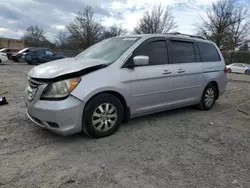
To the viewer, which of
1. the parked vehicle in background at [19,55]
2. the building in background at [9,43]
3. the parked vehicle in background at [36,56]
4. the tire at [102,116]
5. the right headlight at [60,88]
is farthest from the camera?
the building in background at [9,43]

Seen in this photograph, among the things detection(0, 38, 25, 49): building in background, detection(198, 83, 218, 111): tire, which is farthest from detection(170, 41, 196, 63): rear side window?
detection(0, 38, 25, 49): building in background

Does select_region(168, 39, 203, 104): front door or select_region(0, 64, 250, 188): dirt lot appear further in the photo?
select_region(168, 39, 203, 104): front door

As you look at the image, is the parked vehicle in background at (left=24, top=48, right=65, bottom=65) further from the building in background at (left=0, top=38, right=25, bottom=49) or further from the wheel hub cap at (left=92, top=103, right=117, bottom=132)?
the building in background at (left=0, top=38, right=25, bottom=49)

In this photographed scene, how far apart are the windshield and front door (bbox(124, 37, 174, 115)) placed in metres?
0.23

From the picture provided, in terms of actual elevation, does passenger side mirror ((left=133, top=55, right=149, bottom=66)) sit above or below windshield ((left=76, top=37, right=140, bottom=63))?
below

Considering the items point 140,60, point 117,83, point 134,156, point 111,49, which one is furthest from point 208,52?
point 134,156

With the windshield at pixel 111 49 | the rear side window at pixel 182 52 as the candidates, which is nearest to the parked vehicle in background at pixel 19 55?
the windshield at pixel 111 49

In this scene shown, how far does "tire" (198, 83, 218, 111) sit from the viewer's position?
18.2 ft

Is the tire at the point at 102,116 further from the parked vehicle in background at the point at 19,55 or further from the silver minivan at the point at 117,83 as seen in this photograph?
the parked vehicle in background at the point at 19,55

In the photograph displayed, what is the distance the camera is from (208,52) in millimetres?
5715

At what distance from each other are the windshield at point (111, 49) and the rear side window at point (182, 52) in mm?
909

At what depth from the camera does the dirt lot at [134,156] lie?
2617 millimetres

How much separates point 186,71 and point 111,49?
1.70 meters

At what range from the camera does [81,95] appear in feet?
11.1
